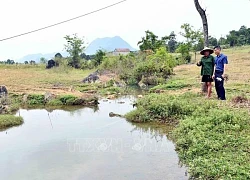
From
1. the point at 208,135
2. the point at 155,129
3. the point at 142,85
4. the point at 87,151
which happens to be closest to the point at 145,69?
the point at 142,85

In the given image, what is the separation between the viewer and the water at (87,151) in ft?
17.6

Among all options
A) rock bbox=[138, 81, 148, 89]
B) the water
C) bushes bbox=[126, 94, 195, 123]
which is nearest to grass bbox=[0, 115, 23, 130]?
the water

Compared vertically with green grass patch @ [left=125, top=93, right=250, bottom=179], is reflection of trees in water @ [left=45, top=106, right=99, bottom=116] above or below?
below

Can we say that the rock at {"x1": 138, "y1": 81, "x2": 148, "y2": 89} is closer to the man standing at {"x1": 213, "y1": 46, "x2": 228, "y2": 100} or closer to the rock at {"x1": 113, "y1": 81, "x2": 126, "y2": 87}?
the rock at {"x1": 113, "y1": 81, "x2": 126, "y2": 87}

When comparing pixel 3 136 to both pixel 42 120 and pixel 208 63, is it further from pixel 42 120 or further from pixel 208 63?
pixel 208 63

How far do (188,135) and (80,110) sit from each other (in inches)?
243

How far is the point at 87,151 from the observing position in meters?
6.54

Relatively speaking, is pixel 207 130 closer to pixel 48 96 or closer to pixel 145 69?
pixel 48 96

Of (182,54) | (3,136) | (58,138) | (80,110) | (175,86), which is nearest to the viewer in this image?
(58,138)

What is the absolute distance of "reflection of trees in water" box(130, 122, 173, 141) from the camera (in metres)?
7.50

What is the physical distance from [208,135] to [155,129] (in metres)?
2.43

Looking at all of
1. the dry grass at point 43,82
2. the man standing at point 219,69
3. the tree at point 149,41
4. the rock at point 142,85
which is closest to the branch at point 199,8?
the man standing at point 219,69

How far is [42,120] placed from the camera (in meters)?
10.2

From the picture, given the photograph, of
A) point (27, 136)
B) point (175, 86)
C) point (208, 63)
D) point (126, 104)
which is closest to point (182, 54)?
point (175, 86)
